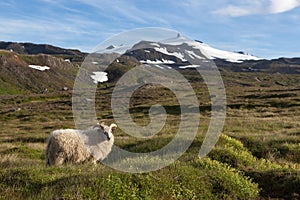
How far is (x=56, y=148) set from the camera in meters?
14.5

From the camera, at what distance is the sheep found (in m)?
14.5

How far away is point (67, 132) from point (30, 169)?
469 centimetres

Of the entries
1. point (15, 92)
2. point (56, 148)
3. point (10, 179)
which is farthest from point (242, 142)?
point (15, 92)

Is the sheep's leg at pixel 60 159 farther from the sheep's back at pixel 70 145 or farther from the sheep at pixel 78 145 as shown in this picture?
the sheep's back at pixel 70 145

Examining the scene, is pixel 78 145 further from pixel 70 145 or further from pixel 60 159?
pixel 60 159

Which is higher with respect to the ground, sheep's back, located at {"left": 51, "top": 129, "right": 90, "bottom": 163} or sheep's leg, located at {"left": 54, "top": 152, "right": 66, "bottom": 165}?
sheep's back, located at {"left": 51, "top": 129, "right": 90, "bottom": 163}

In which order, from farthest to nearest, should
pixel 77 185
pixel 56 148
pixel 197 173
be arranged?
1. pixel 56 148
2. pixel 197 173
3. pixel 77 185

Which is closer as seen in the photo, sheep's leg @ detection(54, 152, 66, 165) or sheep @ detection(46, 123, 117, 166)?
sheep's leg @ detection(54, 152, 66, 165)

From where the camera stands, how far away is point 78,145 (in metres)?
15.1

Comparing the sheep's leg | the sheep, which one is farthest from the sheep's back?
the sheep's leg

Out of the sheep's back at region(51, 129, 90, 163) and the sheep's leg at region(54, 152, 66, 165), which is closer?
the sheep's leg at region(54, 152, 66, 165)

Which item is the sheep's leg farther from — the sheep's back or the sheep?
the sheep's back

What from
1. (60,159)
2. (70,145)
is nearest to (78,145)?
(70,145)

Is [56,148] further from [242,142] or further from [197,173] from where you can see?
[242,142]
